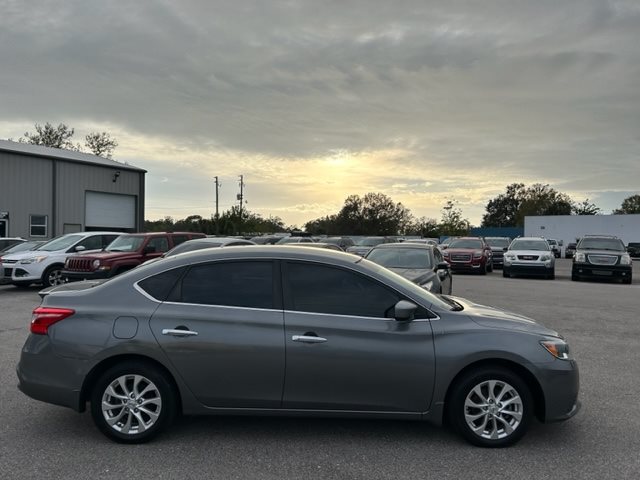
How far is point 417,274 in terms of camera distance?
33.1ft

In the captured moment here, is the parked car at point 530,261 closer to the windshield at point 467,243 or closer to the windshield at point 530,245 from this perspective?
the windshield at point 530,245

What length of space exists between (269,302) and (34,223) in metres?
31.0

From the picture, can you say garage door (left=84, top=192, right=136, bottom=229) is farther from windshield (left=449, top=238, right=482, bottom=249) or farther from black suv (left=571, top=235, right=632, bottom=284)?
black suv (left=571, top=235, right=632, bottom=284)

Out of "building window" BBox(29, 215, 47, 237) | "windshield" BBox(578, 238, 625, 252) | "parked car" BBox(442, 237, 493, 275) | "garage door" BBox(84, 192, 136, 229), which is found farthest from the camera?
"garage door" BBox(84, 192, 136, 229)

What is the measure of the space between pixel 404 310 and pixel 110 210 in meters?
34.7

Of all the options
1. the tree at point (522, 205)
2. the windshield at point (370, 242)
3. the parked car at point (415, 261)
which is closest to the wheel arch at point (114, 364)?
the parked car at point (415, 261)

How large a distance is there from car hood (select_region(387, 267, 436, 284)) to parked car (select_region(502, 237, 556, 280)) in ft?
39.3

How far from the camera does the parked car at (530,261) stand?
2083 centimetres

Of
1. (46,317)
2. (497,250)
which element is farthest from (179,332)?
(497,250)

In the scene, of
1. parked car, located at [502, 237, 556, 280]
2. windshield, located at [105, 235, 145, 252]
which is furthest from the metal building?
parked car, located at [502, 237, 556, 280]

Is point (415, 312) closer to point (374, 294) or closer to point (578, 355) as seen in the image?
point (374, 294)

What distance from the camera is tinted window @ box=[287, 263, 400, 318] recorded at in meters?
4.21

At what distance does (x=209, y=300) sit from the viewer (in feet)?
14.0

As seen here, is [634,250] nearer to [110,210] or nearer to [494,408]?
[110,210]
